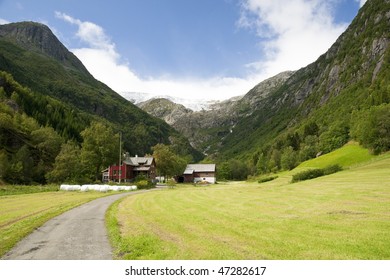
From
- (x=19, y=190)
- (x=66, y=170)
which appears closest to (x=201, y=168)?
(x=66, y=170)

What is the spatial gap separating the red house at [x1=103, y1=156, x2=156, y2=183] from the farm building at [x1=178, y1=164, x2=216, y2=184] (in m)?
28.9

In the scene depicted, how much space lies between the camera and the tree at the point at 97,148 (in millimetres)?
91688

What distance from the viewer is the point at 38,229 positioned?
22.2 meters

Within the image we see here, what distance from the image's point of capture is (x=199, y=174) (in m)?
156

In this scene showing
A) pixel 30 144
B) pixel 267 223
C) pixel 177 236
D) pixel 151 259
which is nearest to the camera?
pixel 151 259

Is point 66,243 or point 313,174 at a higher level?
point 313,174

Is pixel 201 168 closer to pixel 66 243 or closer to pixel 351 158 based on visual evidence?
pixel 351 158

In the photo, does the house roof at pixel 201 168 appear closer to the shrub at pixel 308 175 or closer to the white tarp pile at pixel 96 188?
the white tarp pile at pixel 96 188

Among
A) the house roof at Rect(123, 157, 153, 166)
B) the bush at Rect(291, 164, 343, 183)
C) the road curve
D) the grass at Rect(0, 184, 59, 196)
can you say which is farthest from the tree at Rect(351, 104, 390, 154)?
the house roof at Rect(123, 157, 153, 166)

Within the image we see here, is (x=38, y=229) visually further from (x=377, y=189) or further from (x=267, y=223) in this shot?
(x=377, y=189)

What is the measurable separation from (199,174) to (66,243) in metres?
140

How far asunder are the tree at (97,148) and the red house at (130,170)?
65.9 feet
